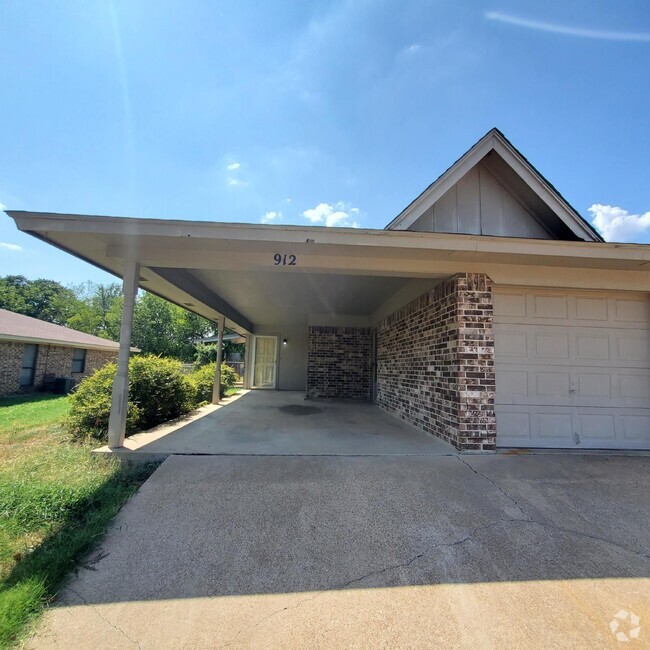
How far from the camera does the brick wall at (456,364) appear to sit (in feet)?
14.4

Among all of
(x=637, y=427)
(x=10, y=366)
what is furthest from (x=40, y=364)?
(x=637, y=427)

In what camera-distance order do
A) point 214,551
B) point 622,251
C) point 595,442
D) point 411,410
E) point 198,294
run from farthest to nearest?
point 198,294 → point 411,410 → point 595,442 → point 622,251 → point 214,551

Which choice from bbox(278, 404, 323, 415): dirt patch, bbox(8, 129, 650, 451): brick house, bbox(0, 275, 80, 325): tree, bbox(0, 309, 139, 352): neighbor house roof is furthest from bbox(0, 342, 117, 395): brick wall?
bbox(0, 275, 80, 325): tree

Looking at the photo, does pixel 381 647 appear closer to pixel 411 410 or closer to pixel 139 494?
pixel 139 494

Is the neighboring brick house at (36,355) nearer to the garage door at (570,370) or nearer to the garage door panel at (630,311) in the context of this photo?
the garage door at (570,370)

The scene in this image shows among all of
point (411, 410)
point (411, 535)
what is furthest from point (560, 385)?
point (411, 535)

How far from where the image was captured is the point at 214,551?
2.40m

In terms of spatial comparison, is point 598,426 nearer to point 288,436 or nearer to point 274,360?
point 288,436

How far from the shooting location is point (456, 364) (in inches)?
179

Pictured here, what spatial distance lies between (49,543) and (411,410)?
533 centimetres

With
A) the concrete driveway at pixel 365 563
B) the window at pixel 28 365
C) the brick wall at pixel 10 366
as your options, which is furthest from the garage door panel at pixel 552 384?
the window at pixel 28 365

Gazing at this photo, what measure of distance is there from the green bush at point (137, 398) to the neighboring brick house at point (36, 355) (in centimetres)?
793

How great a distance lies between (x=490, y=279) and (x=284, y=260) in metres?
2.87

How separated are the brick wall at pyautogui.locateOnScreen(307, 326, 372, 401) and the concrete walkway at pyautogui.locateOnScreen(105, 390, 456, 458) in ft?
11.3
